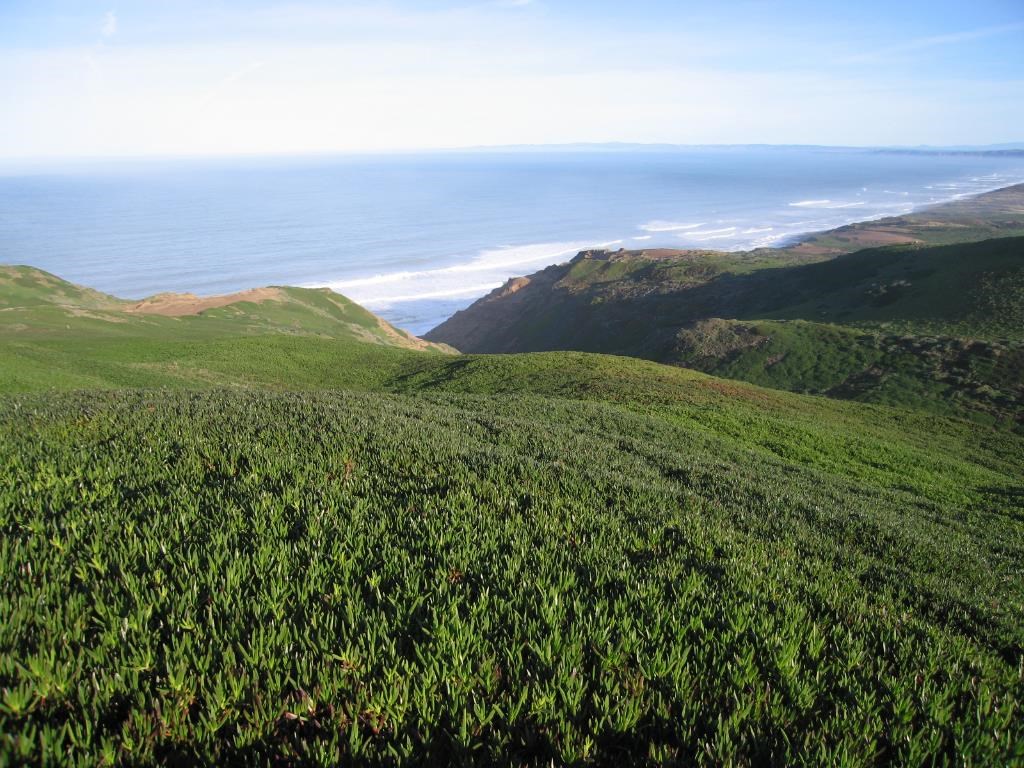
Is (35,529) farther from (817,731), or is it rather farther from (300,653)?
(817,731)

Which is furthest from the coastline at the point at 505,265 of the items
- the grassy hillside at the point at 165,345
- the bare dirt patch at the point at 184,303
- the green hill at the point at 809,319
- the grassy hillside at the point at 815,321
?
the grassy hillside at the point at 165,345

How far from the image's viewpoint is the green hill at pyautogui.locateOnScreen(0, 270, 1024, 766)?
12.0 ft

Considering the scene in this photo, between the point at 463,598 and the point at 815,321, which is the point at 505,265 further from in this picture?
the point at 463,598

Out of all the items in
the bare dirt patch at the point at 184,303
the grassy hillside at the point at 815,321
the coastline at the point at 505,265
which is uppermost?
the coastline at the point at 505,265

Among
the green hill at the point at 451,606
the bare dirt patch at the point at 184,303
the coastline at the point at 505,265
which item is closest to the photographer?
the green hill at the point at 451,606

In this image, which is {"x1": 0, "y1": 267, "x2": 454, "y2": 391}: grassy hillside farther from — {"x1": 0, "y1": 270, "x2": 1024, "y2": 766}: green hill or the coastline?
the coastline

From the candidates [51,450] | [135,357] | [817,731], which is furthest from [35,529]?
[135,357]

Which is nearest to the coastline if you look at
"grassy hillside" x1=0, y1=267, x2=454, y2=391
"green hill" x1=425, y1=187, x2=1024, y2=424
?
"green hill" x1=425, y1=187, x2=1024, y2=424

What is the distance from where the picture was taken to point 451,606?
16.3 feet

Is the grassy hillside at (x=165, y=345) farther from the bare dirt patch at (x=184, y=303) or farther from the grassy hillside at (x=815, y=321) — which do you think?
the grassy hillside at (x=815, y=321)

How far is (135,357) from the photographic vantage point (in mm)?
39344

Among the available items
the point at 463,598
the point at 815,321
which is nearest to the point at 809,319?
the point at 815,321

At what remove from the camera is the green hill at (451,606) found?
12.0ft

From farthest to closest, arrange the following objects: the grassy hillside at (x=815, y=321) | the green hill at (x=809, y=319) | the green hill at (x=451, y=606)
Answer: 1. the green hill at (x=809, y=319)
2. the grassy hillside at (x=815, y=321)
3. the green hill at (x=451, y=606)
